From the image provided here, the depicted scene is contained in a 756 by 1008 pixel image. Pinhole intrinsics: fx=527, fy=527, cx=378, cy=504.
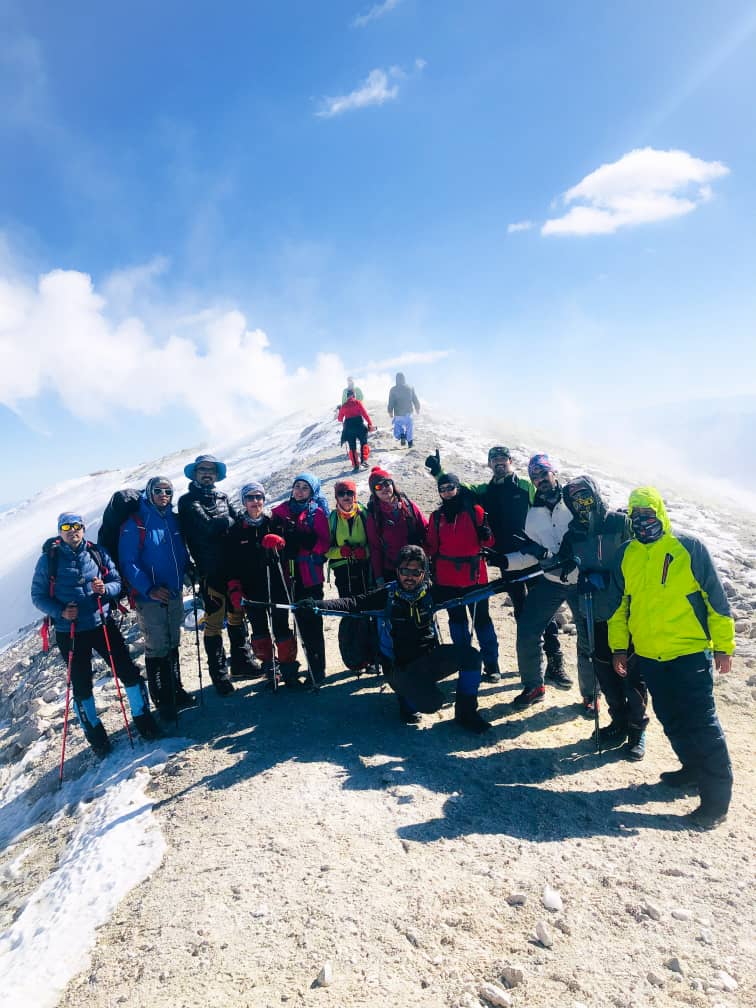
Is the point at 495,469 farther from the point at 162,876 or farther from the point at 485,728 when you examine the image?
the point at 162,876

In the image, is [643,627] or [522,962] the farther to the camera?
[643,627]

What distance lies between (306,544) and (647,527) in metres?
4.21

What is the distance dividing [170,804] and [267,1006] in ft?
8.57

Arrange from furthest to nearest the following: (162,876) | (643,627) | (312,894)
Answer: (643,627) → (162,876) → (312,894)

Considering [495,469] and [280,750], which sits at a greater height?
[495,469]

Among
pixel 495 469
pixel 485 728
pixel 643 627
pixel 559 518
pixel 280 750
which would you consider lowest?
pixel 485 728

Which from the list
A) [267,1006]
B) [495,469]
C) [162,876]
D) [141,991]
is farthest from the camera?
[495,469]

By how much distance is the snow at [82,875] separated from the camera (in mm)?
3520

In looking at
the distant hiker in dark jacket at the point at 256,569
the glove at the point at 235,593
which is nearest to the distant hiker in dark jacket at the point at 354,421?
the distant hiker in dark jacket at the point at 256,569

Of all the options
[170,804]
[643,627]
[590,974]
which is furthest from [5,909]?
[643,627]

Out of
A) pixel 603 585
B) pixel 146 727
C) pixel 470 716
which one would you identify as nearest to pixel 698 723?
pixel 603 585

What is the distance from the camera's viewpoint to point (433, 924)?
11.5 feet

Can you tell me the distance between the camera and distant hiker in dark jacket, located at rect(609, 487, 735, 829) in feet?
15.7

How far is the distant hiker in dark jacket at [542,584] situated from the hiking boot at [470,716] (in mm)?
849
